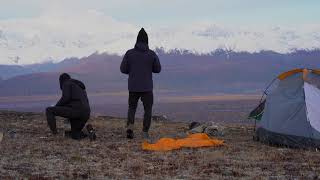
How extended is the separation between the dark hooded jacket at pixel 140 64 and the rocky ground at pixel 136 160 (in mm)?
1024

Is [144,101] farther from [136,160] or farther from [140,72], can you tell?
[136,160]

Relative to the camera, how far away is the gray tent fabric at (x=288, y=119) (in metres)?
11.3

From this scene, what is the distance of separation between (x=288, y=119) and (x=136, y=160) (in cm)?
355

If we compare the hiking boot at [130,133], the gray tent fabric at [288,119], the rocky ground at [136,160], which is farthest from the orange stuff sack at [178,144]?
the hiking boot at [130,133]

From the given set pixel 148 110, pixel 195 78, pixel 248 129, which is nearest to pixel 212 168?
pixel 148 110

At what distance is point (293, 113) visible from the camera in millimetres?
11695

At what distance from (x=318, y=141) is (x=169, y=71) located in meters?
183

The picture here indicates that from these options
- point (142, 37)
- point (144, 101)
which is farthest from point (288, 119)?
point (142, 37)

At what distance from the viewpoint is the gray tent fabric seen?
444 inches

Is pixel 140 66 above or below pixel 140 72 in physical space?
above

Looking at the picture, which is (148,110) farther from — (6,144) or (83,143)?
(6,144)

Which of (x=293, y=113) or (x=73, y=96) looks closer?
Answer: (x=293, y=113)

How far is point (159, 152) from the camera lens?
1034 cm

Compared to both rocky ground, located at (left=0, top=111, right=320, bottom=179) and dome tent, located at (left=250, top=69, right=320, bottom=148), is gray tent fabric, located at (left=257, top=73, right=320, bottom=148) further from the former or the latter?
rocky ground, located at (left=0, top=111, right=320, bottom=179)
